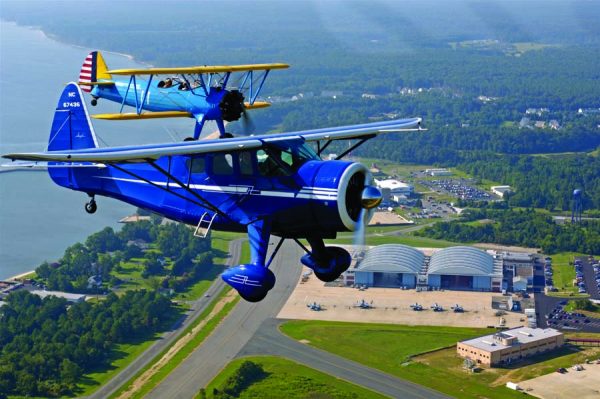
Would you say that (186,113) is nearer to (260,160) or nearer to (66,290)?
(260,160)

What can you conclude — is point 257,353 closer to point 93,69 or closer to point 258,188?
point 93,69

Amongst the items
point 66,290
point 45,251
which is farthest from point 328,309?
point 45,251

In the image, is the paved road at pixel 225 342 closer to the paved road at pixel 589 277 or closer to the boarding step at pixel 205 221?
the paved road at pixel 589 277

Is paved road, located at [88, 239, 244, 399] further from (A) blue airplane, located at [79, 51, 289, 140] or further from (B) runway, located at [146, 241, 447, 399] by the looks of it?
(A) blue airplane, located at [79, 51, 289, 140]

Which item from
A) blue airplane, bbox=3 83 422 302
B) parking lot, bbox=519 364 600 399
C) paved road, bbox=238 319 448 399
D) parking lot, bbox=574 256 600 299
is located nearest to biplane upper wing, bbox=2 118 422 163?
blue airplane, bbox=3 83 422 302

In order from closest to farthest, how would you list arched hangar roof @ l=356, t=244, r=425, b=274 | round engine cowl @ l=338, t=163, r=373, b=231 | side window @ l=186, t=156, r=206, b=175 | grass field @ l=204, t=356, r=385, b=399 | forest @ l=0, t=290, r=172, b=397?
1. round engine cowl @ l=338, t=163, r=373, b=231
2. side window @ l=186, t=156, r=206, b=175
3. grass field @ l=204, t=356, r=385, b=399
4. forest @ l=0, t=290, r=172, b=397
5. arched hangar roof @ l=356, t=244, r=425, b=274

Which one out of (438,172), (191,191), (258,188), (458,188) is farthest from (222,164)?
(438,172)

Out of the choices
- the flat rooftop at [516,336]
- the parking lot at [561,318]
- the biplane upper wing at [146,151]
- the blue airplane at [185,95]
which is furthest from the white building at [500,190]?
the biplane upper wing at [146,151]
